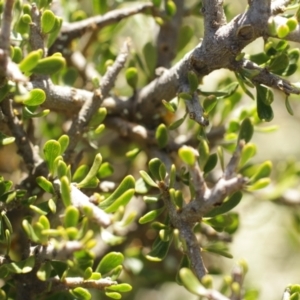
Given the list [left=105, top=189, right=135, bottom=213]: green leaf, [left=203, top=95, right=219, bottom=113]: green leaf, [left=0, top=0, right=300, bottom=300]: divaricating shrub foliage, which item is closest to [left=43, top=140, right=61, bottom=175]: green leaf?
[left=0, top=0, right=300, bottom=300]: divaricating shrub foliage

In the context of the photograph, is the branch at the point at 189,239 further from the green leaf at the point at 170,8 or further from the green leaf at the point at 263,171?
the green leaf at the point at 170,8

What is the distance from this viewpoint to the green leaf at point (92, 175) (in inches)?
24.8

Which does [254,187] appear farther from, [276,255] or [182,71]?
[276,255]

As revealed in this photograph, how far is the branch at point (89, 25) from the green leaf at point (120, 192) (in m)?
0.39

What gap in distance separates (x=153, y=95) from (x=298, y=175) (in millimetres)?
355

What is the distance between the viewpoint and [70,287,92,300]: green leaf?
2.01ft

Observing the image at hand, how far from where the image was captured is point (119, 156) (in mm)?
1018

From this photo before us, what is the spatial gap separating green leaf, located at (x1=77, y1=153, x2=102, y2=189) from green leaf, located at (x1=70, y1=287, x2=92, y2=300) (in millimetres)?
123

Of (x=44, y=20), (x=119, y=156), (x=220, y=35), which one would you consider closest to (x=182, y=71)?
(x=220, y=35)

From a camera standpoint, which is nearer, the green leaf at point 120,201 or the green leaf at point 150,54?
the green leaf at point 120,201

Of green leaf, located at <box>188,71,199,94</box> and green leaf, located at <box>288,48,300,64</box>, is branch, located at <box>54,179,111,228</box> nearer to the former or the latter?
green leaf, located at <box>188,71,199,94</box>

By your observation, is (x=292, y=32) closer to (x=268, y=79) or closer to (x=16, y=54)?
(x=268, y=79)

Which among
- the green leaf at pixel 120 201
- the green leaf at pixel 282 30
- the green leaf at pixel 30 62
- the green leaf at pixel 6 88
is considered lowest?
the green leaf at pixel 120 201

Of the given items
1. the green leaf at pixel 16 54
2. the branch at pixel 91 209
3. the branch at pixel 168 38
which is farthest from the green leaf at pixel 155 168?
the branch at pixel 168 38
